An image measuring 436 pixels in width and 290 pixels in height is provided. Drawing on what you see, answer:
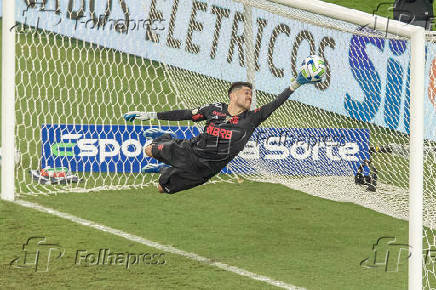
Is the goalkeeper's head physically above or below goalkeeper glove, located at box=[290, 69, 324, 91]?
below

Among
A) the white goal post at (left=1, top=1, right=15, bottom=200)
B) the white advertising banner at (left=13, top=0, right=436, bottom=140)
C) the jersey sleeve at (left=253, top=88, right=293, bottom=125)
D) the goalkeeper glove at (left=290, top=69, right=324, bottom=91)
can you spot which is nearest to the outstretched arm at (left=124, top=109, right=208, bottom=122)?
the jersey sleeve at (left=253, top=88, right=293, bottom=125)

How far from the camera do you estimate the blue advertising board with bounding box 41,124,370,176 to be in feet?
32.7

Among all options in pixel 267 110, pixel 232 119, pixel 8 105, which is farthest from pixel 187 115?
pixel 8 105

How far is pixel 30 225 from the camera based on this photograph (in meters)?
8.35

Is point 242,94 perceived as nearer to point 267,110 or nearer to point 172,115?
point 267,110

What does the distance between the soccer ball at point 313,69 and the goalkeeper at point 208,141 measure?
0.61 meters

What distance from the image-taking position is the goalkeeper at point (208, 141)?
24.6 feet

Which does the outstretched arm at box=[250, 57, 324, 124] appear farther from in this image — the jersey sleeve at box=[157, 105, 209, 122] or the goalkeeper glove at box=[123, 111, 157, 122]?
the goalkeeper glove at box=[123, 111, 157, 122]

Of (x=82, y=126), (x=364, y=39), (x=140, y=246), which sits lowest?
(x=140, y=246)

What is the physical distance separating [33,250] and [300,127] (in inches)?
144

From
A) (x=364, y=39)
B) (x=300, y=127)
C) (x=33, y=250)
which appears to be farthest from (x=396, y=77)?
(x=33, y=250)

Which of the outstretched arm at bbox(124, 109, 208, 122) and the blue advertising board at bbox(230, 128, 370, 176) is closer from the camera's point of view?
the outstretched arm at bbox(124, 109, 208, 122)

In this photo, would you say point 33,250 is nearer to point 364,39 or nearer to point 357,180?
point 357,180

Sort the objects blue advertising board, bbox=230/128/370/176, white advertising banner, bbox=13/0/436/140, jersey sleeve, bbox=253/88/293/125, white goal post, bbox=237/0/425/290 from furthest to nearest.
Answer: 1. white advertising banner, bbox=13/0/436/140
2. blue advertising board, bbox=230/128/370/176
3. jersey sleeve, bbox=253/88/293/125
4. white goal post, bbox=237/0/425/290
